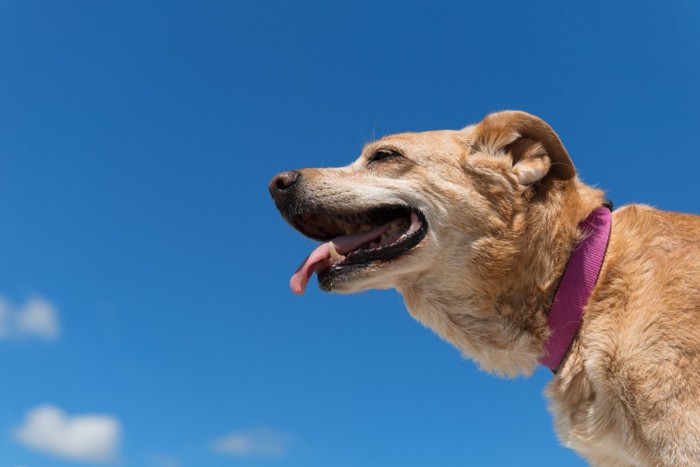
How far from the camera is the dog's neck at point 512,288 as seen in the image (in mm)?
5828

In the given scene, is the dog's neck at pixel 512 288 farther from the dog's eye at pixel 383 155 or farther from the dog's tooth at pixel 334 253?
the dog's eye at pixel 383 155

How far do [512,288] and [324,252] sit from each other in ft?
6.09

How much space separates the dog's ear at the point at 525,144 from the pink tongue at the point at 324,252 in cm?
130

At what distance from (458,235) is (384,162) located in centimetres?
128

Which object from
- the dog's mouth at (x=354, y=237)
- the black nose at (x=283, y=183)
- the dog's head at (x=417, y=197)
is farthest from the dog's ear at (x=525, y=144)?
the black nose at (x=283, y=183)

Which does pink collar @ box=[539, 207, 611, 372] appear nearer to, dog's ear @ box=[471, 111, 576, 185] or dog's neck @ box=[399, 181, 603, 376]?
dog's neck @ box=[399, 181, 603, 376]

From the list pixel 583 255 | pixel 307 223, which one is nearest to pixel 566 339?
pixel 583 255

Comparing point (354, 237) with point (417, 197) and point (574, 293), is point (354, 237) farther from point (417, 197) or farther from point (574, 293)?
point (574, 293)

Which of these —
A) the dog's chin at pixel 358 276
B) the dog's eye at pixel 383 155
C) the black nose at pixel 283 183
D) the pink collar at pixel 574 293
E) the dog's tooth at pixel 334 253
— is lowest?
the pink collar at pixel 574 293

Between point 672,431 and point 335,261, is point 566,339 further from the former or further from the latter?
point 335,261

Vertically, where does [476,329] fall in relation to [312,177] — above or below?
below

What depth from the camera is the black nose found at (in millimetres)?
6859

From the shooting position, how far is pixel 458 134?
700 centimetres

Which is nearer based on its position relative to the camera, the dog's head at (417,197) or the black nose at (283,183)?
the dog's head at (417,197)
